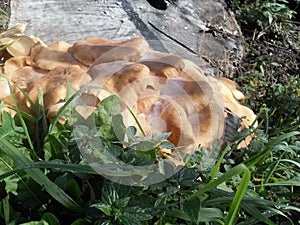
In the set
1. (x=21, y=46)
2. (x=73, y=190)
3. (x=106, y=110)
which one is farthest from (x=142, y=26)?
(x=73, y=190)

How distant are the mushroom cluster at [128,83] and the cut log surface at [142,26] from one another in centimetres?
73

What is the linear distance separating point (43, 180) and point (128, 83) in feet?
2.19

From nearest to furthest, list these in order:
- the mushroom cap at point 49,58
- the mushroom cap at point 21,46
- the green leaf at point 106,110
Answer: the green leaf at point 106,110
the mushroom cap at point 49,58
the mushroom cap at point 21,46

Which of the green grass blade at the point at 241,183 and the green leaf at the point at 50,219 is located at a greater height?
the green grass blade at the point at 241,183

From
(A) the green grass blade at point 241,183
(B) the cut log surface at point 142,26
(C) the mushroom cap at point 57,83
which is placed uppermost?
(A) the green grass blade at point 241,183

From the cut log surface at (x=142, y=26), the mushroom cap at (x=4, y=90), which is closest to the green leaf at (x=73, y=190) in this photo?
the mushroom cap at (x=4, y=90)

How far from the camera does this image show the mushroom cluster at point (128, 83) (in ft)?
6.92

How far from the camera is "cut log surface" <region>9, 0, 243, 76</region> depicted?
128 inches

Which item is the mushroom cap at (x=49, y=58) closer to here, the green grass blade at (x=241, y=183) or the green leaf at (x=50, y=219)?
the green leaf at (x=50, y=219)

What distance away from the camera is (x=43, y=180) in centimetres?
161

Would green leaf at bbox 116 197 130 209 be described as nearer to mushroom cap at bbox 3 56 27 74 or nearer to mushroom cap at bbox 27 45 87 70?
mushroom cap at bbox 27 45 87 70

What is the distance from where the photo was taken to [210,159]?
1.95 m

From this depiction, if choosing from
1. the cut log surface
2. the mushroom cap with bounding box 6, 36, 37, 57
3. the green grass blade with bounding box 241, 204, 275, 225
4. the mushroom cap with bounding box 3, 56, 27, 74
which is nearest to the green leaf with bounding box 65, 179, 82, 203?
the green grass blade with bounding box 241, 204, 275, 225

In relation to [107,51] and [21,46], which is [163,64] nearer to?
[107,51]
